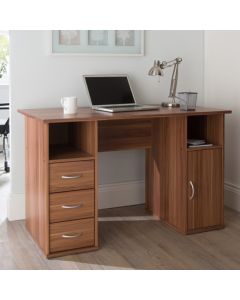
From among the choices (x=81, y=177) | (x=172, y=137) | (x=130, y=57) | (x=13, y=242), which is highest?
(x=130, y=57)

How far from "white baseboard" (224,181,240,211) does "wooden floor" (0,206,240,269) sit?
0.17 m

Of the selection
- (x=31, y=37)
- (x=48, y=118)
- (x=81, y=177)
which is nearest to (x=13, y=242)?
(x=81, y=177)

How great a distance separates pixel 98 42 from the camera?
2.99 metres

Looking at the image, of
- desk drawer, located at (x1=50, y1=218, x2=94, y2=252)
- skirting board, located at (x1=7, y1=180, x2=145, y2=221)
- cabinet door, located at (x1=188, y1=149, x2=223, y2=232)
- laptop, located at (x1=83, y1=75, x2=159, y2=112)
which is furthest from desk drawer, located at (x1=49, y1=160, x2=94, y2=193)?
skirting board, located at (x1=7, y1=180, x2=145, y2=221)

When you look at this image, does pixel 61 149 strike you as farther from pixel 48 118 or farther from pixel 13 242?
pixel 13 242

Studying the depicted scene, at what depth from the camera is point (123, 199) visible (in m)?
3.21

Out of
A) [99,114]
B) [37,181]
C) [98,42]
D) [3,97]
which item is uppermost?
[98,42]

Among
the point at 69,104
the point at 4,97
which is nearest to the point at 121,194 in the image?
the point at 69,104

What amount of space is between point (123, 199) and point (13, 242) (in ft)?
2.92

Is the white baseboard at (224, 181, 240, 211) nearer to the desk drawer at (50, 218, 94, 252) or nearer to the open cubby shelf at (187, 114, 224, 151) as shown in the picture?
the open cubby shelf at (187, 114, 224, 151)

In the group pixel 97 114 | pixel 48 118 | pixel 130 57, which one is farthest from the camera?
pixel 130 57

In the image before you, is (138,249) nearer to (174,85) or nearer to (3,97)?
(174,85)

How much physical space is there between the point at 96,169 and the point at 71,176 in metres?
0.13

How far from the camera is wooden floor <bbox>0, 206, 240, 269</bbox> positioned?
2.28 meters
